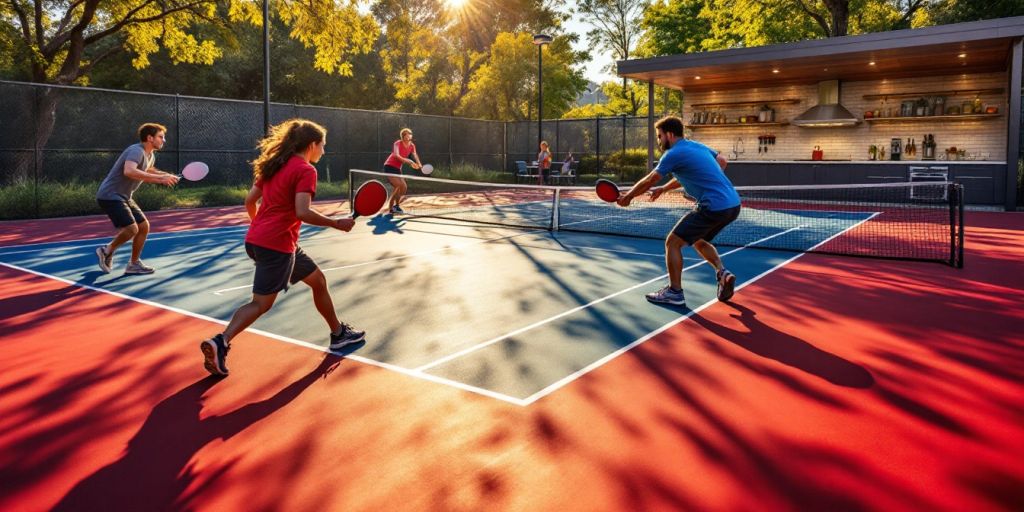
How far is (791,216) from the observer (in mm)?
16609

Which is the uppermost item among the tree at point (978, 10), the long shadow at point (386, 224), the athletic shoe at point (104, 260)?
the tree at point (978, 10)

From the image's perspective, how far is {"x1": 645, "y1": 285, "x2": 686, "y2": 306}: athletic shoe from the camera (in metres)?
6.71

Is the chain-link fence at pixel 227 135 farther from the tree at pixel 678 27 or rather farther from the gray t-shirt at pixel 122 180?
the tree at pixel 678 27

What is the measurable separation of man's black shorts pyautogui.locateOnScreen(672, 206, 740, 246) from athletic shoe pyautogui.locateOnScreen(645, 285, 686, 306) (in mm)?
526

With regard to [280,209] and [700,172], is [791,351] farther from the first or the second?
[280,209]

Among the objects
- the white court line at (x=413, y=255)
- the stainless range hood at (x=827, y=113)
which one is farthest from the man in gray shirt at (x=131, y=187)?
the stainless range hood at (x=827, y=113)

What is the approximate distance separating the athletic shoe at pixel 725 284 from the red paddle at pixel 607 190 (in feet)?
5.25

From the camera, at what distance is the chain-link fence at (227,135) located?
20.5m

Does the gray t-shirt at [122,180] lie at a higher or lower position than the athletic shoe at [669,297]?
higher

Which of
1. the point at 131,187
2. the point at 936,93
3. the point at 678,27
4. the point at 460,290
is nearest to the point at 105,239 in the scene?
the point at 131,187

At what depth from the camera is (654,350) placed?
17.2 ft

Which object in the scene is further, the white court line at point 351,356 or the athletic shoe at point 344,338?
the athletic shoe at point 344,338

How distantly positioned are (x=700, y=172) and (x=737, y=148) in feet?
58.6

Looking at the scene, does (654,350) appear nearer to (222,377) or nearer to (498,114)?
(222,377)
